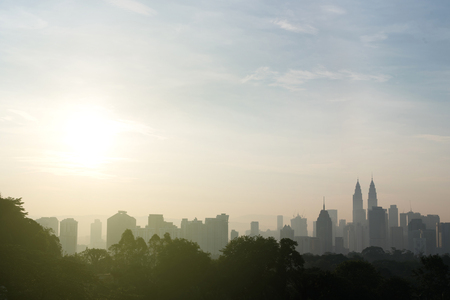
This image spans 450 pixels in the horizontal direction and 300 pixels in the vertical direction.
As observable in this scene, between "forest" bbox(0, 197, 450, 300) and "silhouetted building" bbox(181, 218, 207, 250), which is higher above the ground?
"forest" bbox(0, 197, 450, 300)

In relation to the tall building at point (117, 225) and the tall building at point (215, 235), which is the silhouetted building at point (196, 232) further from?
the tall building at point (117, 225)

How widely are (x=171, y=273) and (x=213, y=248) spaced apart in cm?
15096

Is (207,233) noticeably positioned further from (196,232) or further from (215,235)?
(196,232)

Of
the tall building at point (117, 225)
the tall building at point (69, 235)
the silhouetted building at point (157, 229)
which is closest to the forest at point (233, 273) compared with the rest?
the silhouetted building at point (157, 229)

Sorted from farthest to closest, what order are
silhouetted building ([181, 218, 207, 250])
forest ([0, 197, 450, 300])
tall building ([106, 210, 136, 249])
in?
silhouetted building ([181, 218, 207, 250])
tall building ([106, 210, 136, 249])
forest ([0, 197, 450, 300])

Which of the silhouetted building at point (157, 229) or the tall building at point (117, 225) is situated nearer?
the silhouetted building at point (157, 229)

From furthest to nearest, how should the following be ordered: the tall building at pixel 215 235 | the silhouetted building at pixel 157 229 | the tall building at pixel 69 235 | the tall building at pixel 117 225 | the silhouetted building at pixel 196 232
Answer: the tall building at pixel 215 235 → the silhouetted building at pixel 196 232 → the tall building at pixel 69 235 → the tall building at pixel 117 225 → the silhouetted building at pixel 157 229

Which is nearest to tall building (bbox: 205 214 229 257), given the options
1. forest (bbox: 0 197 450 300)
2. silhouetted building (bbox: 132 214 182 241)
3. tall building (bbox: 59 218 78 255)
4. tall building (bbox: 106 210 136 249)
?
silhouetted building (bbox: 132 214 182 241)

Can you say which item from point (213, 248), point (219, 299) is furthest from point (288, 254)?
point (213, 248)

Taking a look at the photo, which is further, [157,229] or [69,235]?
[69,235]

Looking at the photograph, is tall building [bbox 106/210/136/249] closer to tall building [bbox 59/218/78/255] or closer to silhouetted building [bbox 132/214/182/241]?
silhouetted building [bbox 132/214/182/241]

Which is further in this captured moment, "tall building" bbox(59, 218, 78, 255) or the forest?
"tall building" bbox(59, 218, 78, 255)

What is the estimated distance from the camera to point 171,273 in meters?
45.8

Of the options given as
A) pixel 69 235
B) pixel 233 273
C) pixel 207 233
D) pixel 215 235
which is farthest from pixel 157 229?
pixel 233 273
